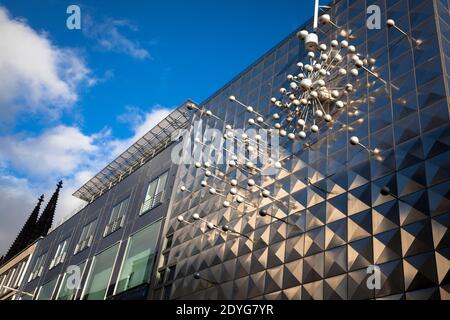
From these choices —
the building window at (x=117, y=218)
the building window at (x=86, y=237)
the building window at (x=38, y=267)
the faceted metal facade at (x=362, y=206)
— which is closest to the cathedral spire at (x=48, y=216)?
the building window at (x=38, y=267)

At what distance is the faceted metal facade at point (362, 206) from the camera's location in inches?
611

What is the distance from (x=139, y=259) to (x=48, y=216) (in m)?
81.2

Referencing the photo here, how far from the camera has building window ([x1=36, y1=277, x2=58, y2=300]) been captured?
4024 cm

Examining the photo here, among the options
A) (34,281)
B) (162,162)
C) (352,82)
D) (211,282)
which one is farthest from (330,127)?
(34,281)

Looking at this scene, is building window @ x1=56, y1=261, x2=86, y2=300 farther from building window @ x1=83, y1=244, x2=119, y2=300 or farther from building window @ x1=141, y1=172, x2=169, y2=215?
building window @ x1=141, y1=172, x2=169, y2=215

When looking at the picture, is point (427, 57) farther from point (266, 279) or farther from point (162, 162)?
point (162, 162)

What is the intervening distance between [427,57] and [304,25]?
974 centimetres

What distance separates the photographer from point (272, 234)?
833 inches

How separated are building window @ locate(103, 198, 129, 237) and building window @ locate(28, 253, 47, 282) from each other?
12736 millimetres

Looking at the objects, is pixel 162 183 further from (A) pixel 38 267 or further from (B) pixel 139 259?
(A) pixel 38 267

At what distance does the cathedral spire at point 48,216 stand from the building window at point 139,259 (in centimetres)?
7565

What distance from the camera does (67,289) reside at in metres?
37.1

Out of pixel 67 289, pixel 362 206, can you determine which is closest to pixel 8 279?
pixel 67 289
